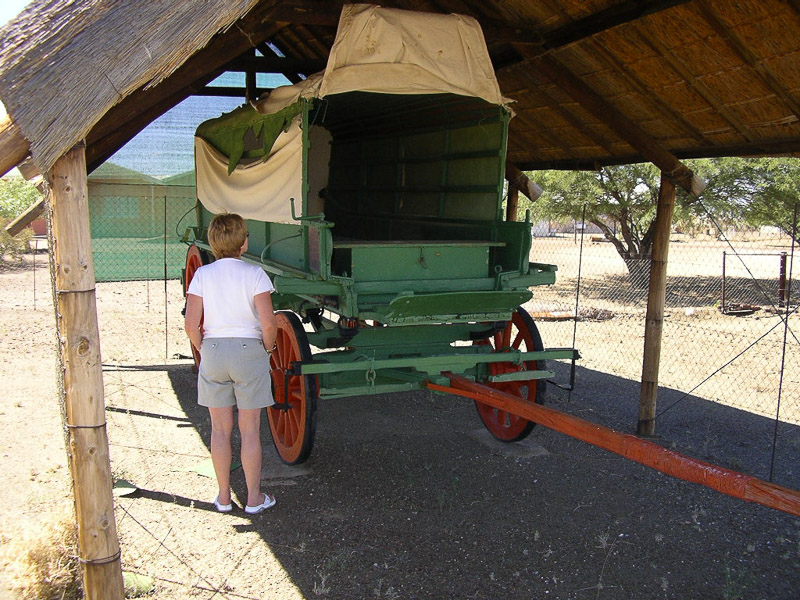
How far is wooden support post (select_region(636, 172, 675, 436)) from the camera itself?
5641 millimetres

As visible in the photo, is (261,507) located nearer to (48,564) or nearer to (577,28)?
(48,564)

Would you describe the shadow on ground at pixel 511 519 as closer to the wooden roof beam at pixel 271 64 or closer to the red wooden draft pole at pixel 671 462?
the red wooden draft pole at pixel 671 462

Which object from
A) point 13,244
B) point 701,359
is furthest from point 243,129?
point 13,244

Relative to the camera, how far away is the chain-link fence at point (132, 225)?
43.9 feet

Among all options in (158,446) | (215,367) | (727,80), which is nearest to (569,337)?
(727,80)

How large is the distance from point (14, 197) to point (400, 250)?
1869 cm

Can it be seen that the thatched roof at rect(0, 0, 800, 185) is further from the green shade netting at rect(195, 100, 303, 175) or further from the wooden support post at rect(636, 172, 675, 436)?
the green shade netting at rect(195, 100, 303, 175)

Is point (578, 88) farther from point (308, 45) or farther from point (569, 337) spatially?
point (569, 337)

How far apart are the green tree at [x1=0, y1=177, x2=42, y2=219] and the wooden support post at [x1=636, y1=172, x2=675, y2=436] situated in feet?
57.6

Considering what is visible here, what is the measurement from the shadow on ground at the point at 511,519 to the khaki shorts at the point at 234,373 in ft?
2.62

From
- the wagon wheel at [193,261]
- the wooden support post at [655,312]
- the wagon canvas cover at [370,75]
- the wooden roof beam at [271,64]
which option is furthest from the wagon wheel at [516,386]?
the wooden roof beam at [271,64]

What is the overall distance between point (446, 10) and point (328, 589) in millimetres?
Result: 5086

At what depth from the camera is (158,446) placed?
17.3 feet

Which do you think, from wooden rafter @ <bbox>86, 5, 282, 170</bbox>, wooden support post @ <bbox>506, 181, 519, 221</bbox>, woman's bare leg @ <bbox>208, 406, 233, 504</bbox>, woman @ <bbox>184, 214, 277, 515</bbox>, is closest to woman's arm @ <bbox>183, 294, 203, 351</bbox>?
woman @ <bbox>184, 214, 277, 515</bbox>
